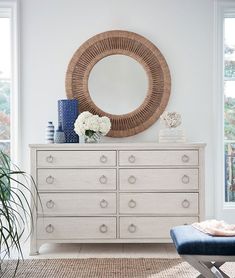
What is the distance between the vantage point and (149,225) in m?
3.78

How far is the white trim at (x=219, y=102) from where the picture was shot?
431 centimetres

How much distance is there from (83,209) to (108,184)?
0.88 feet

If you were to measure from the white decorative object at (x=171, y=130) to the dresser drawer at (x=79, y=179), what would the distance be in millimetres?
508

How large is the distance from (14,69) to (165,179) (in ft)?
5.44

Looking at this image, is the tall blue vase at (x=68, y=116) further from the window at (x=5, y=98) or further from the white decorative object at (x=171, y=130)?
the white decorative object at (x=171, y=130)

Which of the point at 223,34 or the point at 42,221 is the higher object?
the point at 223,34

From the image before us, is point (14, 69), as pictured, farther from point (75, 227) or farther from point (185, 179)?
point (185, 179)

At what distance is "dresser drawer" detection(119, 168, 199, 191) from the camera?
12.4 feet

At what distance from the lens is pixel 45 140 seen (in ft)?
14.0

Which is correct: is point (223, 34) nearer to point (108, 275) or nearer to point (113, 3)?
point (113, 3)

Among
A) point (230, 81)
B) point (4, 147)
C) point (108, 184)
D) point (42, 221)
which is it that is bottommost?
point (42, 221)

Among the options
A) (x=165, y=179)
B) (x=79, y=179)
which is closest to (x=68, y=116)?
(x=79, y=179)

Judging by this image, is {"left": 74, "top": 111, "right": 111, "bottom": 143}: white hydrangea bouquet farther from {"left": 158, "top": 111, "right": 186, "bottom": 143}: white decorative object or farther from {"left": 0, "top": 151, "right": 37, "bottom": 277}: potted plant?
{"left": 0, "top": 151, "right": 37, "bottom": 277}: potted plant

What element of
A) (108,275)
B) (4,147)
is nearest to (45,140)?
(4,147)
